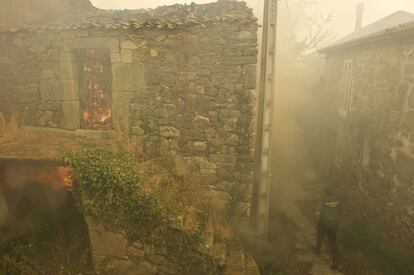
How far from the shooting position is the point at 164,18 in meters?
6.96

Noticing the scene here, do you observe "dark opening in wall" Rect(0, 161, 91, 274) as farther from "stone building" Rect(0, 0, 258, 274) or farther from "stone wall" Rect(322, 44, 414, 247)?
"stone wall" Rect(322, 44, 414, 247)

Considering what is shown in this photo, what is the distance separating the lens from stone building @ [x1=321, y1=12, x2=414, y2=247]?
7.00 meters

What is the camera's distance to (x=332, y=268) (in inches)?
270

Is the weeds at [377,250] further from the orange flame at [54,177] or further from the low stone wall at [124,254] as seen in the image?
the orange flame at [54,177]

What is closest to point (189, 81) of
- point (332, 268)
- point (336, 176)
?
point (332, 268)

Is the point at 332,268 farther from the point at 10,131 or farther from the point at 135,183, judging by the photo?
the point at 10,131

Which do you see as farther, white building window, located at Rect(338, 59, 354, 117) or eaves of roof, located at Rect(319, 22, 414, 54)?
white building window, located at Rect(338, 59, 354, 117)

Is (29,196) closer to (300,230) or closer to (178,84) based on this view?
Answer: (178,84)

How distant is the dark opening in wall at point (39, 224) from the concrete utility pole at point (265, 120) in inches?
137

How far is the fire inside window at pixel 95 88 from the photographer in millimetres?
7469

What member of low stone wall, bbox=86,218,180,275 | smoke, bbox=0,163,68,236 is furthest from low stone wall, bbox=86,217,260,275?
smoke, bbox=0,163,68,236

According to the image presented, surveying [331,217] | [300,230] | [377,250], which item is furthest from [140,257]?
[377,250]

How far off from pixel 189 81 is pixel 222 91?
0.67m

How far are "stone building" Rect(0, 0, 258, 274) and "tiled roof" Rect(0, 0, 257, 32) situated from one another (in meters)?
0.02
